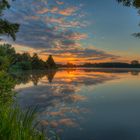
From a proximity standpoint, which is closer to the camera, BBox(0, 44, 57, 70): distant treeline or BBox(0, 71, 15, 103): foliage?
BBox(0, 71, 15, 103): foliage

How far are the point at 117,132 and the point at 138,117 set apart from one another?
3668 mm

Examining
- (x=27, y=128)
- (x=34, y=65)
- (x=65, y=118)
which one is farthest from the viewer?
(x=34, y=65)

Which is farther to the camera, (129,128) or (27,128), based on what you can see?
(129,128)

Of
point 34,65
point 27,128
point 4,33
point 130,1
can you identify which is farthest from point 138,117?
point 34,65

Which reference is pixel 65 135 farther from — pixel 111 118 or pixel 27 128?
pixel 27 128

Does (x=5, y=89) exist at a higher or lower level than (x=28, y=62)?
lower

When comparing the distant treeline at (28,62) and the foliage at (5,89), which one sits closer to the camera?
the foliage at (5,89)

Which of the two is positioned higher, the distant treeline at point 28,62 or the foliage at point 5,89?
the distant treeline at point 28,62

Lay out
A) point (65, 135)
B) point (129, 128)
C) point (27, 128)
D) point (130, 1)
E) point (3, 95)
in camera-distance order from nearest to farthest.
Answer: point (27, 128) → point (130, 1) → point (3, 95) → point (65, 135) → point (129, 128)

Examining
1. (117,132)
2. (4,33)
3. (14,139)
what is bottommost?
(117,132)

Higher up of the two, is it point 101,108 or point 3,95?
point 3,95

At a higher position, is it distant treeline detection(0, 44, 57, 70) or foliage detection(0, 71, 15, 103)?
distant treeline detection(0, 44, 57, 70)

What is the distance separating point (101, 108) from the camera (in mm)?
16938

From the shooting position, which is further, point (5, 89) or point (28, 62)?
point (28, 62)
